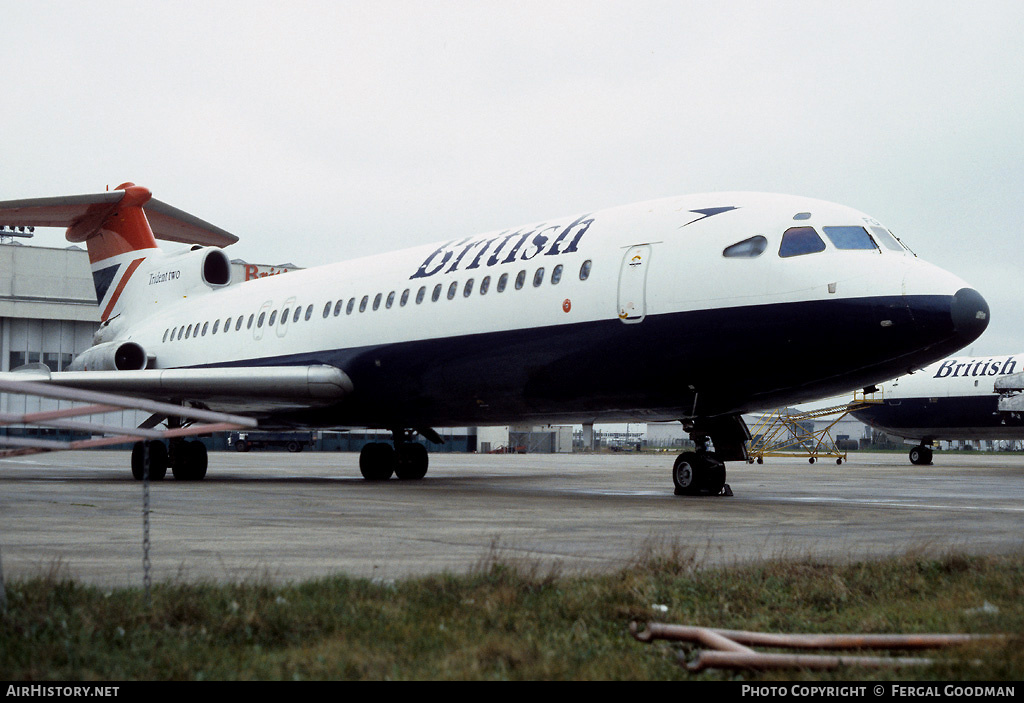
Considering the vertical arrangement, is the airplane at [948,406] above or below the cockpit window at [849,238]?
below

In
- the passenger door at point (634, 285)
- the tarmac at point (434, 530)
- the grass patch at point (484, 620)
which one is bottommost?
the tarmac at point (434, 530)

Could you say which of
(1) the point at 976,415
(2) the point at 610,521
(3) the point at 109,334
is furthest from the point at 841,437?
(2) the point at 610,521

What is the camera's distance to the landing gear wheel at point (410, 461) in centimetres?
2162

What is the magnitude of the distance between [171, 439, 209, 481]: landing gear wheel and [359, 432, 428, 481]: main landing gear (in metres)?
3.29

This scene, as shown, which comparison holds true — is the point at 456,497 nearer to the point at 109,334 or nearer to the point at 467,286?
the point at 467,286

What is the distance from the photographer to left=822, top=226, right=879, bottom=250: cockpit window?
13180mm

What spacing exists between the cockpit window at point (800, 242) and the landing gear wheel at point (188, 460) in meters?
12.7

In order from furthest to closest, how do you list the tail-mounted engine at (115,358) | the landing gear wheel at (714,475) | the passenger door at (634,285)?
the tail-mounted engine at (115,358), the landing gear wheel at (714,475), the passenger door at (634,285)

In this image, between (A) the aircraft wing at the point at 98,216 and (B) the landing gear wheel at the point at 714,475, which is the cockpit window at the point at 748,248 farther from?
(A) the aircraft wing at the point at 98,216

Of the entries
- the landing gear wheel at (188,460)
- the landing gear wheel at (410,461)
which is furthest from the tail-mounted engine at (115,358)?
the landing gear wheel at (410,461)

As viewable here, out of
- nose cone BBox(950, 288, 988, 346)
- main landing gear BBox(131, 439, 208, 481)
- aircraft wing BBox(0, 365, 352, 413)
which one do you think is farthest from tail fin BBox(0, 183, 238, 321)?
nose cone BBox(950, 288, 988, 346)

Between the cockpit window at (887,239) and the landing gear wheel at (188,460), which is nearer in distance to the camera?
the cockpit window at (887,239)

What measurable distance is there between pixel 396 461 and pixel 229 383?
16.0ft

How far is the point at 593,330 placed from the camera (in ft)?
47.2
